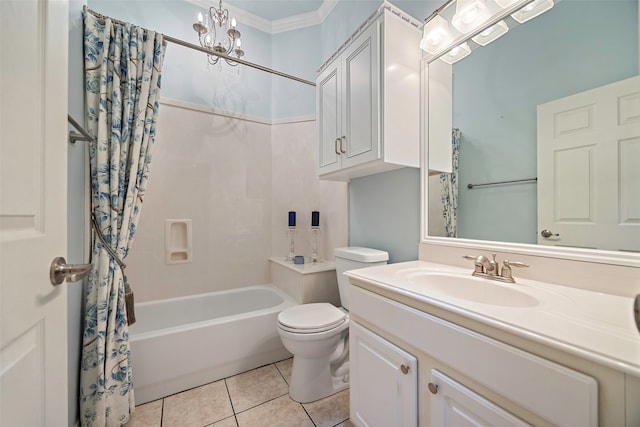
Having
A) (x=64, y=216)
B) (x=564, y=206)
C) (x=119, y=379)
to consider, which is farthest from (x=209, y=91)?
(x=564, y=206)

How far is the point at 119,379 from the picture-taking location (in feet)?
4.16

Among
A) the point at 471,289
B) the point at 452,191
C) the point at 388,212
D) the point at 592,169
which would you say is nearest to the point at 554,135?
the point at 592,169

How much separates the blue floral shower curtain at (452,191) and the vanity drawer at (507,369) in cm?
64

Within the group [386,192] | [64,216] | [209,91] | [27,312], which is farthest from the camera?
[209,91]

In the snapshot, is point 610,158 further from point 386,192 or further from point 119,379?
point 119,379

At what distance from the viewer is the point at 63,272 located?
0.55m

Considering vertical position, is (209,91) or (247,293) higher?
(209,91)

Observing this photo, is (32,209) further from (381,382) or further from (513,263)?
(513,263)

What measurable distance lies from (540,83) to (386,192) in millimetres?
903

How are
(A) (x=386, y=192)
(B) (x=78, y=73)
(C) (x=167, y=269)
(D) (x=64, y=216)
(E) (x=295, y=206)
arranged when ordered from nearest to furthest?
(D) (x=64, y=216) → (B) (x=78, y=73) → (A) (x=386, y=192) → (C) (x=167, y=269) → (E) (x=295, y=206)

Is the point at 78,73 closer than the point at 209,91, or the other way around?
the point at 78,73

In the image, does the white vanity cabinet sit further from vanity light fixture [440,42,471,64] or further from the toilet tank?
the toilet tank

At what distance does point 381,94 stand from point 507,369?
123cm

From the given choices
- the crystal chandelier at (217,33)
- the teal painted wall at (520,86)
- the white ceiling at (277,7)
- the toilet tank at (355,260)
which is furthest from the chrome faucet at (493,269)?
the white ceiling at (277,7)
